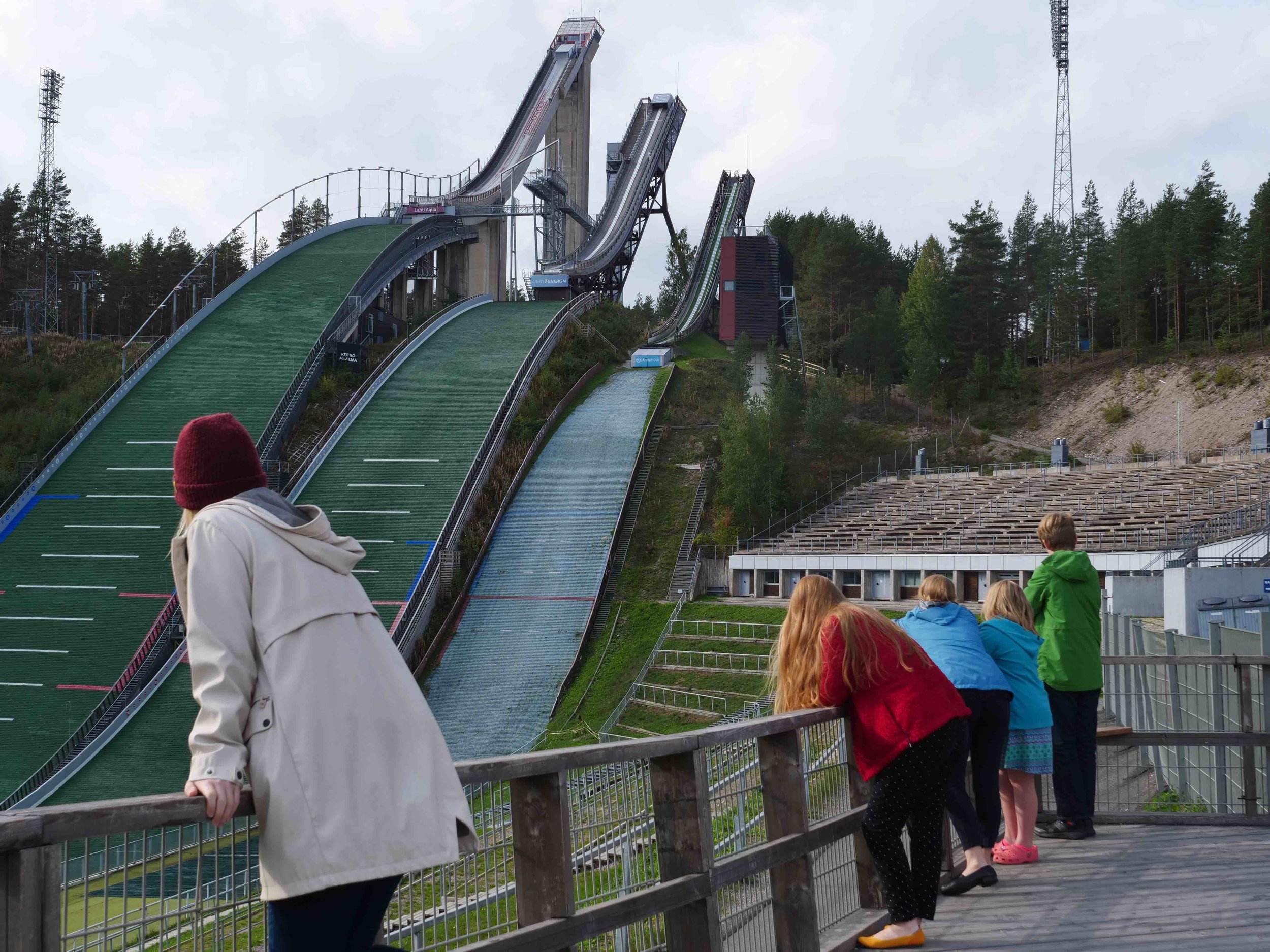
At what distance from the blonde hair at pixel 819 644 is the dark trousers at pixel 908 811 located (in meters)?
0.34

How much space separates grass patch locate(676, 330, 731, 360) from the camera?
5369cm

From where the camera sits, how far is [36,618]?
2683 centimetres

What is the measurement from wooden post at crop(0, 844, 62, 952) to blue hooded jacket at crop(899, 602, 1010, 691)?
441cm

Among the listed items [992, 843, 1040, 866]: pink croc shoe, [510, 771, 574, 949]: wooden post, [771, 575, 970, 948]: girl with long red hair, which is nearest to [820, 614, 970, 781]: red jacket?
[771, 575, 970, 948]: girl with long red hair

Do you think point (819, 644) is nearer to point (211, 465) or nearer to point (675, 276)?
point (211, 465)

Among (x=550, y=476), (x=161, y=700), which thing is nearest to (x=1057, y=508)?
(x=550, y=476)

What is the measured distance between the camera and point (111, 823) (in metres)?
2.32

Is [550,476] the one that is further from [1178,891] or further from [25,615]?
[1178,891]

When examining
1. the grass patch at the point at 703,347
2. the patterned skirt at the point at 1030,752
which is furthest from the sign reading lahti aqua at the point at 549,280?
the patterned skirt at the point at 1030,752

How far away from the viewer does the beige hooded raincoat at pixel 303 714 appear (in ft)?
8.11

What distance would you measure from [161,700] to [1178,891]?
73.7 feet

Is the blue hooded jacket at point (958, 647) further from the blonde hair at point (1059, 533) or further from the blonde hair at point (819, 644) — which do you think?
the blonde hair at point (819, 644)

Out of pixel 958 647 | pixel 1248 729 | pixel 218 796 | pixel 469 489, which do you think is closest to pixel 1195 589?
pixel 1248 729

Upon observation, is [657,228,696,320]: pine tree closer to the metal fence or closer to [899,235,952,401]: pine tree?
[899,235,952,401]: pine tree
